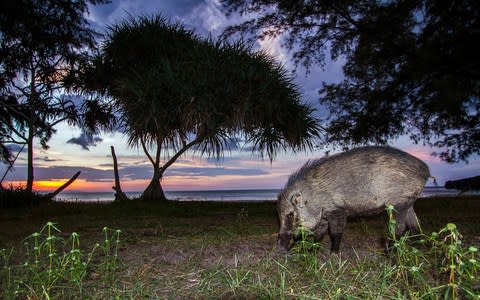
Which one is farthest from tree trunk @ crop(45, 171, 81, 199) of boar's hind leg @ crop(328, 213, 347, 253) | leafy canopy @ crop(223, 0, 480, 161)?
boar's hind leg @ crop(328, 213, 347, 253)

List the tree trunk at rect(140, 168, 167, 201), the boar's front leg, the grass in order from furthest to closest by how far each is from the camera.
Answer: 1. the tree trunk at rect(140, 168, 167, 201)
2. the boar's front leg
3. the grass

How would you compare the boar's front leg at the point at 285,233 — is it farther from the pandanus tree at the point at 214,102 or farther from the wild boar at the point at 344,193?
the pandanus tree at the point at 214,102

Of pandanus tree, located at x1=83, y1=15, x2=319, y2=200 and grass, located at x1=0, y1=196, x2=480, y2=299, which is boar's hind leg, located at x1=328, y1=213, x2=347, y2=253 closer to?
grass, located at x1=0, y1=196, x2=480, y2=299

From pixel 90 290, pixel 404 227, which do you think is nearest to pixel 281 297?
pixel 90 290

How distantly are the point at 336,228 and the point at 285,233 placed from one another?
19.9 inches

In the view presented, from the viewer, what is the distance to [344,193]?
426 cm

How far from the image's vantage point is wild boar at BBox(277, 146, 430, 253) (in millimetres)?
4191

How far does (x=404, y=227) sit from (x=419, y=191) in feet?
1.33

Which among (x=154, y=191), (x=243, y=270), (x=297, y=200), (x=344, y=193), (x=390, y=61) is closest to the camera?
(x=243, y=270)

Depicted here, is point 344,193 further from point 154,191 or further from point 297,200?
point 154,191

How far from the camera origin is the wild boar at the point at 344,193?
4.19 m

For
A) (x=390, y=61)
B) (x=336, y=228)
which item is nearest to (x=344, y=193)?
(x=336, y=228)

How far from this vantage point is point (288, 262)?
3791mm

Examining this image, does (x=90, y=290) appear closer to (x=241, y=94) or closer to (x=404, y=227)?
(x=404, y=227)
